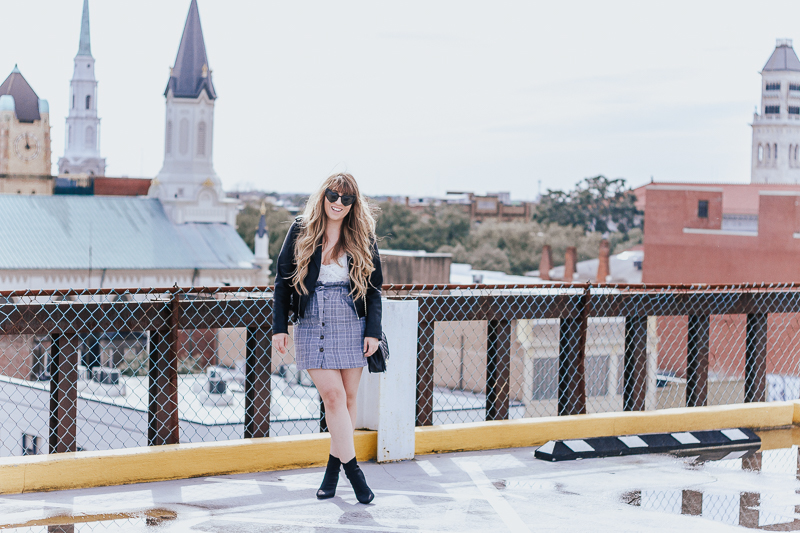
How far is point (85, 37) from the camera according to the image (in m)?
144

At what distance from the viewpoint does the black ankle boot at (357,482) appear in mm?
5254

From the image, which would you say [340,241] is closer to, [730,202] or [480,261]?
[730,202]

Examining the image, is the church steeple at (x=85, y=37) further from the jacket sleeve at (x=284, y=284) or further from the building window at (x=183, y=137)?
the jacket sleeve at (x=284, y=284)

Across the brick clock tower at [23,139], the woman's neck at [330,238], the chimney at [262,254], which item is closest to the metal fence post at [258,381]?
the woman's neck at [330,238]

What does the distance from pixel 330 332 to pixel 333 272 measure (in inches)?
12.6

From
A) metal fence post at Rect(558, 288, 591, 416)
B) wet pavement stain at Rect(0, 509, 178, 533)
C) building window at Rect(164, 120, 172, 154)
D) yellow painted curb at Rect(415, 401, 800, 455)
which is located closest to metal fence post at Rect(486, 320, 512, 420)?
yellow painted curb at Rect(415, 401, 800, 455)

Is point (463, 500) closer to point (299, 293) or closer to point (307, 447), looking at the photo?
point (307, 447)

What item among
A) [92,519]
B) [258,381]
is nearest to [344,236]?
[258,381]

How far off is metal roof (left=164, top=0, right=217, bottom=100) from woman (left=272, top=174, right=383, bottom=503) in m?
103

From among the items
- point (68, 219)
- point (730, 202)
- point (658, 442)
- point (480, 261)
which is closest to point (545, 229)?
point (480, 261)

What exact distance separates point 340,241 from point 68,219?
89238 mm

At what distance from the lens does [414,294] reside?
6.66m

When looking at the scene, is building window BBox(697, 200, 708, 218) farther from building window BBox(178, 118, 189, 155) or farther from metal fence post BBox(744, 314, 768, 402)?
building window BBox(178, 118, 189, 155)

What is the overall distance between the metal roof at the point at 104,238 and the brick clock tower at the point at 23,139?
16194 millimetres
